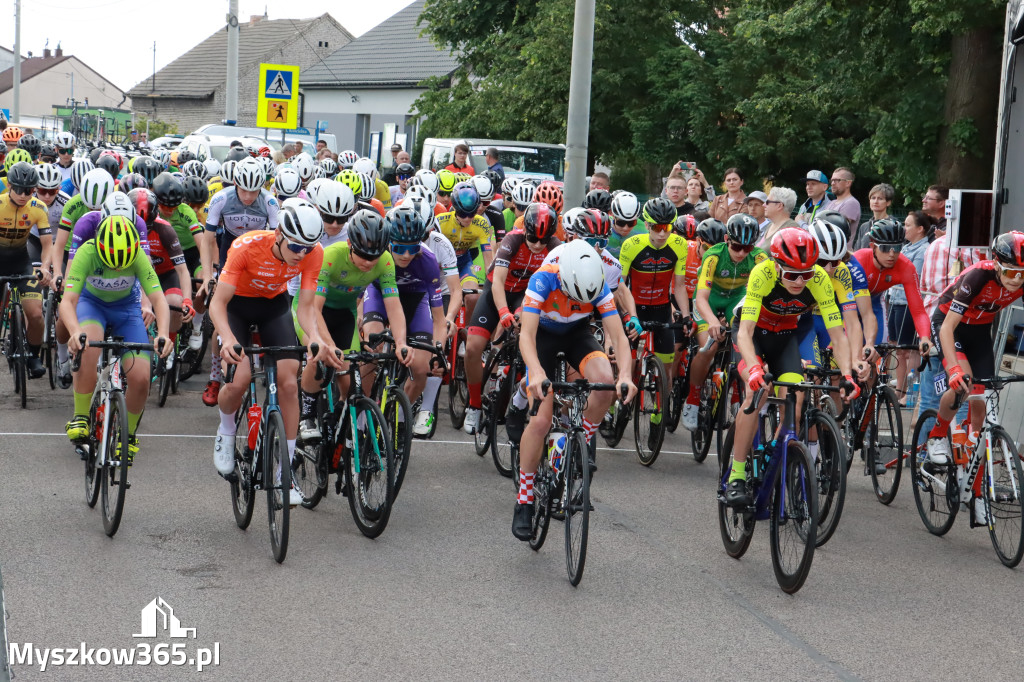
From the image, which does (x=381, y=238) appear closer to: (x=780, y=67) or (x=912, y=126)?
(x=912, y=126)

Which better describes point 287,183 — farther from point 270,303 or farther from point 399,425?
point 399,425

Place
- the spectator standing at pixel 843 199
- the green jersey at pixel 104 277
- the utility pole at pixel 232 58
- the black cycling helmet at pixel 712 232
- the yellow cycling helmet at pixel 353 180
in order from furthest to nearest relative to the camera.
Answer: the utility pole at pixel 232 58
the spectator standing at pixel 843 199
the yellow cycling helmet at pixel 353 180
the black cycling helmet at pixel 712 232
the green jersey at pixel 104 277

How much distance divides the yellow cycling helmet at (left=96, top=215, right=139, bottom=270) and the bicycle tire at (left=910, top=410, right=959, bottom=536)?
5.23m

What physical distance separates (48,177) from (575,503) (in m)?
7.50

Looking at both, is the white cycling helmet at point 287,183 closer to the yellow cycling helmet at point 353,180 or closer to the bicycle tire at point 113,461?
the yellow cycling helmet at point 353,180

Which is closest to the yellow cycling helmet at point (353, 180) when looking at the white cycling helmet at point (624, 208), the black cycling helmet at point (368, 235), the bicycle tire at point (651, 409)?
the white cycling helmet at point (624, 208)

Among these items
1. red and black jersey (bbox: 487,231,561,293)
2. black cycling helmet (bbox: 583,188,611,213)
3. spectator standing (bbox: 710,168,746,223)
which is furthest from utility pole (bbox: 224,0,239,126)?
red and black jersey (bbox: 487,231,561,293)

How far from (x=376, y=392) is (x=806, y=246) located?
2794mm

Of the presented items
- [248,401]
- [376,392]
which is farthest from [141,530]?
[376,392]

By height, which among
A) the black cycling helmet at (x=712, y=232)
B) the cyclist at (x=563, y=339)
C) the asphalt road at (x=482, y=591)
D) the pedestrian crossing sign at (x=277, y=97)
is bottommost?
the asphalt road at (x=482, y=591)

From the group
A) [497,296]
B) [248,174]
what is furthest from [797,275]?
[248,174]

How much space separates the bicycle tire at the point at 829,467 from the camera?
6.48m

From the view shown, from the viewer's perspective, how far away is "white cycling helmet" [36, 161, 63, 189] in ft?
38.9

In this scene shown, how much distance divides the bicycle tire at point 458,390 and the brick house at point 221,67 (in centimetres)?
6439
